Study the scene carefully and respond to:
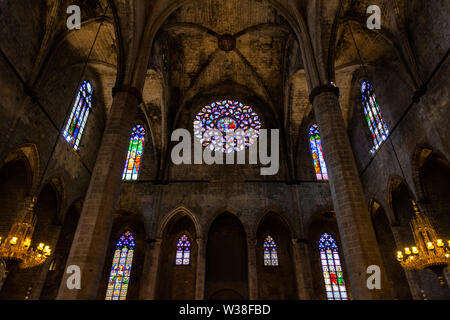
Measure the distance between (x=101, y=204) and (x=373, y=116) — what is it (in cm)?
1334

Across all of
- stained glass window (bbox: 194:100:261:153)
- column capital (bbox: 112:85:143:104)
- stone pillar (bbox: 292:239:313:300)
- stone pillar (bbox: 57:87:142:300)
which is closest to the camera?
stone pillar (bbox: 57:87:142:300)

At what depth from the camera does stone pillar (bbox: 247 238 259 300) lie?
45.4ft

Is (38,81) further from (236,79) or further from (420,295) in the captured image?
(420,295)

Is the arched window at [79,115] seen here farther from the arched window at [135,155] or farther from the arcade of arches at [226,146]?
the arched window at [135,155]

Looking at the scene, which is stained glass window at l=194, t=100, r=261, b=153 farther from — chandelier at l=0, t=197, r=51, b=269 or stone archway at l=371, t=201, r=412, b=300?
chandelier at l=0, t=197, r=51, b=269

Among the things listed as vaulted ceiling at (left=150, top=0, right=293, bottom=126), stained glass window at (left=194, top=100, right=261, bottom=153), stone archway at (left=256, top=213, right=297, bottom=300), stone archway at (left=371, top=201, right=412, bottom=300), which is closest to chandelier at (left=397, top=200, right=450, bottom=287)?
stone archway at (left=371, top=201, right=412, bottom=300)

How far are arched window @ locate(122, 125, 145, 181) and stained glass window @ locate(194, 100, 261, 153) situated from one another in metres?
3.48

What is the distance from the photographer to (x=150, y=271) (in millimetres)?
14281

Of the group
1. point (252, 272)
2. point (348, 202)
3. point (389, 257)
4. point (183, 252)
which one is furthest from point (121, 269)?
point (389, 257)

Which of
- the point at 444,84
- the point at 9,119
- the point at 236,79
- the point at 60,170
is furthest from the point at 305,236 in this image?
Answer: the point at 9,119

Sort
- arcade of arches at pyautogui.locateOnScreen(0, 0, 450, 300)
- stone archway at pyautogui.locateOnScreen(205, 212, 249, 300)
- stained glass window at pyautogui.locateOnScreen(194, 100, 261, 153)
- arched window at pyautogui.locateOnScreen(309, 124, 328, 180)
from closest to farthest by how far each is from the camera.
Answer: arcade of arches at pyautogui.locateOnScreen(0, 0, 450, 300) < stone archway at pyautogui.locateOnScreen(205, 212, 249, 300) < arched window at pyautogui.locateOnScreen(309, 124, 328, 180) < stained glass window at pyautogui.locateOnScreen(194, 100, 261, 153)

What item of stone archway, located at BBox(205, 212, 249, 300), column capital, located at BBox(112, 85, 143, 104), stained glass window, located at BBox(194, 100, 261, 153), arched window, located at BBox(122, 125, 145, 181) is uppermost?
stained glass window, located at BBox(194, 100, 261, 153)

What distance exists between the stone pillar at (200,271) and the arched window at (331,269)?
6486mm

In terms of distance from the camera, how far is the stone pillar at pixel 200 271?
1378cm
